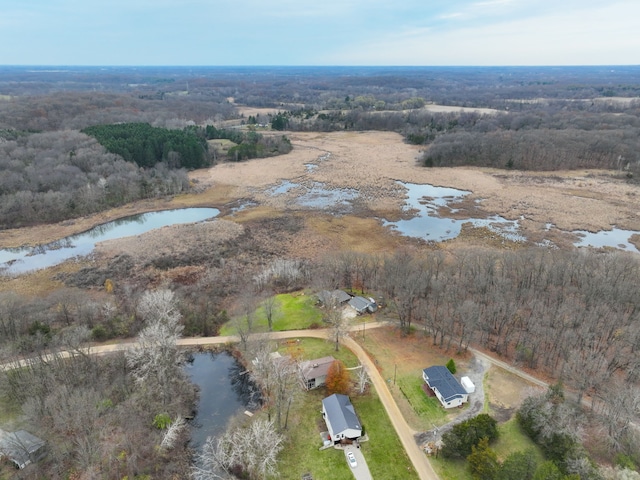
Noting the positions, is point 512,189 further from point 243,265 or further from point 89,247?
point 89,247

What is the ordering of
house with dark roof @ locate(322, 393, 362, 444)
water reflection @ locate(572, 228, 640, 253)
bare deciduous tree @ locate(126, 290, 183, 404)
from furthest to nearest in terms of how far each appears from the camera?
water reflection @ locate(572, 228, 640, 253), bare deciduous tree @ locate(126, 290, 183, 404), house with dark roof @ locate(322, 393, 362, 444)

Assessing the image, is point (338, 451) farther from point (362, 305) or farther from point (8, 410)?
point (8, 410)

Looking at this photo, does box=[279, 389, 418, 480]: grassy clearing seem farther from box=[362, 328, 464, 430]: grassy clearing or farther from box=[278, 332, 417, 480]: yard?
box=[362, 328, 464, 430]: grassy clearing

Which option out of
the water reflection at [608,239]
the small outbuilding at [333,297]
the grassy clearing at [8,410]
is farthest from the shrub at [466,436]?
the water reflection at [608,239]

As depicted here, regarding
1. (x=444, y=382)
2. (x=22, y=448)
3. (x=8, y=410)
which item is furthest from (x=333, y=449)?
(x=8, y=410)

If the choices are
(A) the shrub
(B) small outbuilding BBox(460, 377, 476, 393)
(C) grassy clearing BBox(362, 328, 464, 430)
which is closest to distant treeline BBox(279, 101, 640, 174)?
(C) grassy clearing BBox(362, 328, 464, 430)

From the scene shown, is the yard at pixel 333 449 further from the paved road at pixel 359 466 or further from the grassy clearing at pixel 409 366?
the grassy clearing at pixel 409 366

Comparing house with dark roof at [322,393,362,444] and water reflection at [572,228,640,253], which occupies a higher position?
house with dark roof at [322,393,362,444]
